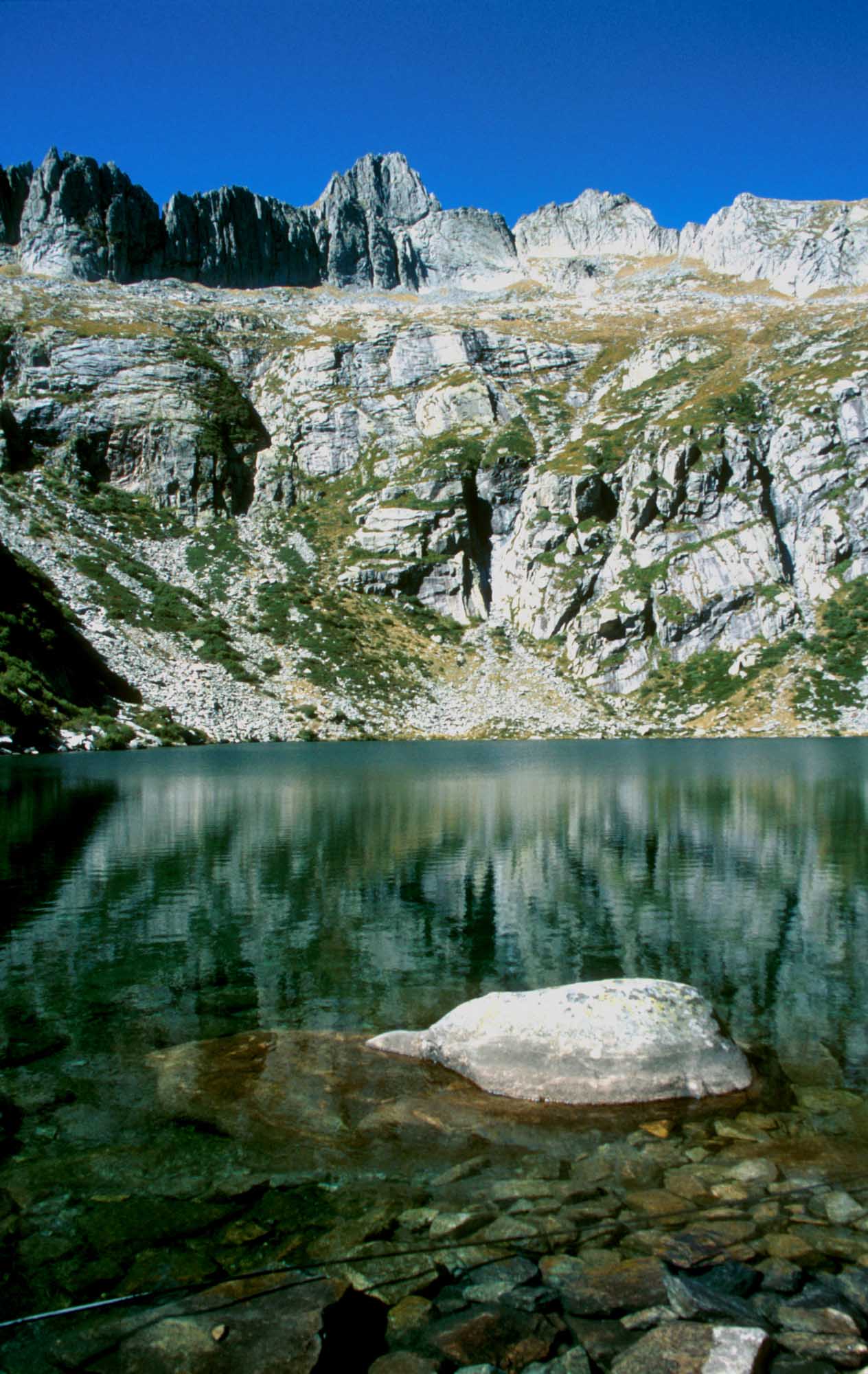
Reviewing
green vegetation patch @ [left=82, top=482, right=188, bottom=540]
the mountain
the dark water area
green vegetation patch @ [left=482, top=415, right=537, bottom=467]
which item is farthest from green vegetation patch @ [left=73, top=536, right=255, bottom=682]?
the dark water area

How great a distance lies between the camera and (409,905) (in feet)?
77.7

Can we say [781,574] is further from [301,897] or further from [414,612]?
[301,897]

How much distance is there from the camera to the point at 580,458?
6442 inches

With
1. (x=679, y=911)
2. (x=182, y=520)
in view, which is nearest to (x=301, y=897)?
(x=679, y=911)

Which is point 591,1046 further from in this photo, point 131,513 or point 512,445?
point 512,445

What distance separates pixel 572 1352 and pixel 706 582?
14905 cm

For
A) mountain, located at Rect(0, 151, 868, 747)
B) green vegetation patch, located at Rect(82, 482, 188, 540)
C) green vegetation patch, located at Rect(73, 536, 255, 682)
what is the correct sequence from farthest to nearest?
1. green vegetation patch, located at Rect(82, 482, 188, 540)
2. mountain, located at Rect(0, 151, 868, 747)
3. green vegetation patch, located at Rect(73, 536, 255, 682)

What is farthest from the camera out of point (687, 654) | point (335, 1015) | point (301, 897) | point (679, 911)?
point (687, 654)

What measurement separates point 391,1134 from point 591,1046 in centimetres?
314

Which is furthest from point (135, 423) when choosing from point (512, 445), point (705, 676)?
point (705, 676)

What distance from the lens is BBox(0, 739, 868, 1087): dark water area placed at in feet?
50.6

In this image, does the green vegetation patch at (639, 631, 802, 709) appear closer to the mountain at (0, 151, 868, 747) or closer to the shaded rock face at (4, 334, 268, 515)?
the mountain at (0, 151, 868, 747)

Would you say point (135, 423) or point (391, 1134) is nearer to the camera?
point (391, 1134)

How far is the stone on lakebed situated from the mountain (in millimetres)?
96144
